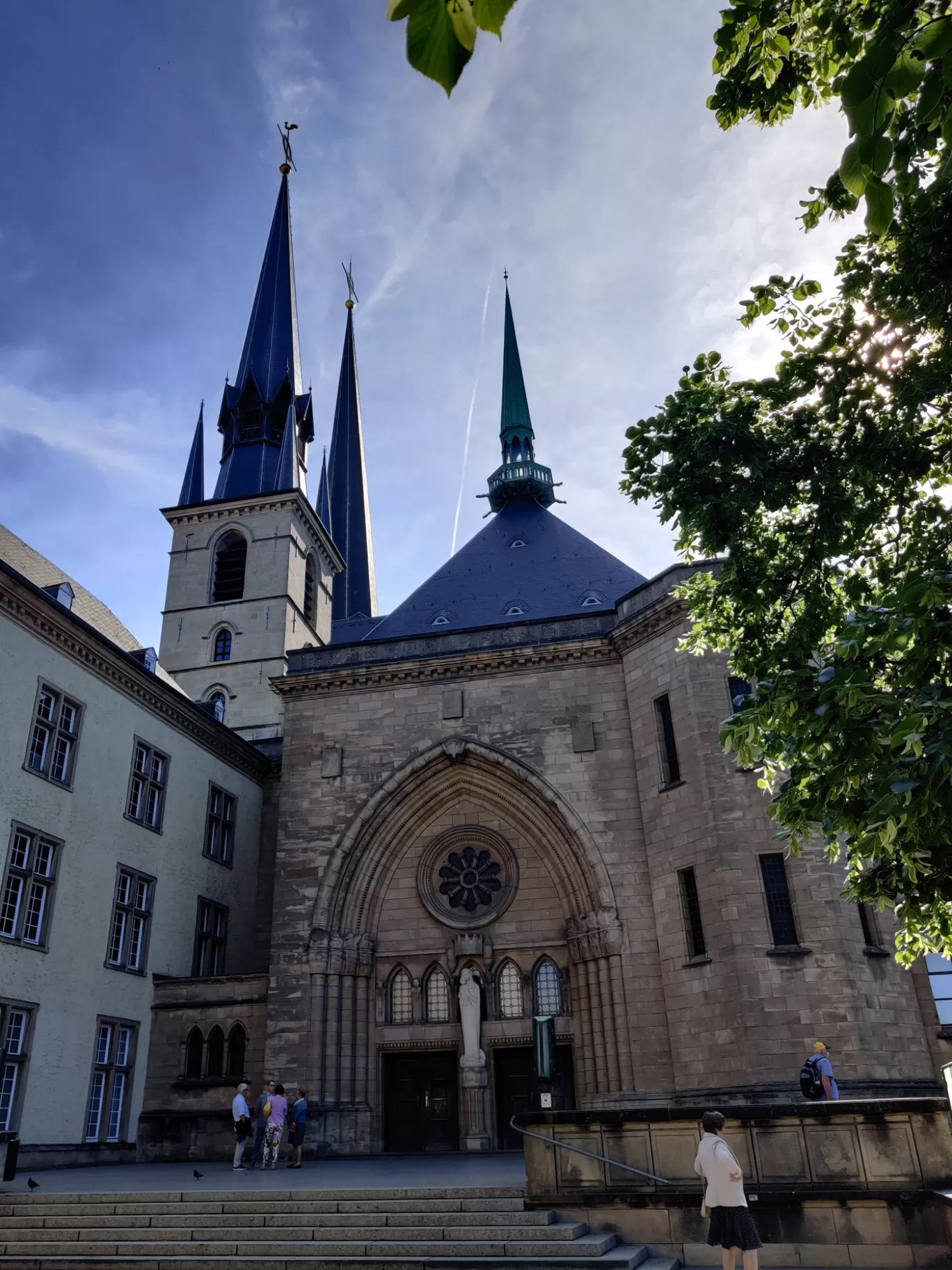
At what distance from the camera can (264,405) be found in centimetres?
4425

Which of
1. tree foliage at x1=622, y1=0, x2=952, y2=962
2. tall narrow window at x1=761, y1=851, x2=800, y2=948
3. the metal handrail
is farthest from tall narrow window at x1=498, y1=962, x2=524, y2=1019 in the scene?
tree foliage at x1=622, y1=0, x2=952, y2=962

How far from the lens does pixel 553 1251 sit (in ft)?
30.2

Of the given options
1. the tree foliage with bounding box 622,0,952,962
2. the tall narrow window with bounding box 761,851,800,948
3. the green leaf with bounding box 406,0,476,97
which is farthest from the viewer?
the tall narrow window with bounding box 761,851,800,948

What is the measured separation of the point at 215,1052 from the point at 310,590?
2475cm

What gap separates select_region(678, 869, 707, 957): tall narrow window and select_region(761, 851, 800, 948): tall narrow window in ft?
4.27

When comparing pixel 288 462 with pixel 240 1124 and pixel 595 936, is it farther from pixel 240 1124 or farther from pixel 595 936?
pixel 240 1124

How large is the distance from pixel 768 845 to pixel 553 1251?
31.5 feet

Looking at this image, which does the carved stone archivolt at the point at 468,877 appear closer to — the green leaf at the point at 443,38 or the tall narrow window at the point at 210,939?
the tall narrow window at the point at 210,939

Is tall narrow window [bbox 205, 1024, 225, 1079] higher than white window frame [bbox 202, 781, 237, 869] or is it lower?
lower

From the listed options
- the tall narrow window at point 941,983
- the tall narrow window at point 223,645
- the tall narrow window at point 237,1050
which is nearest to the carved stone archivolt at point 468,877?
the tall narrow window at point 237,1050

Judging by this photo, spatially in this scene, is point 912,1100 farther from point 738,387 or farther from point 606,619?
point 606,619

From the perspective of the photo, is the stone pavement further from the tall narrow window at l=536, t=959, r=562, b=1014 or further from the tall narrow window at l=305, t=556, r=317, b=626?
the tall narrow window at l=305, t=556, r=317, b=626

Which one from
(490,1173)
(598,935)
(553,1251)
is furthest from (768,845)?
(553,1251)

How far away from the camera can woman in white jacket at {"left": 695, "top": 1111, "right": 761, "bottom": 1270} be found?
7.30m
